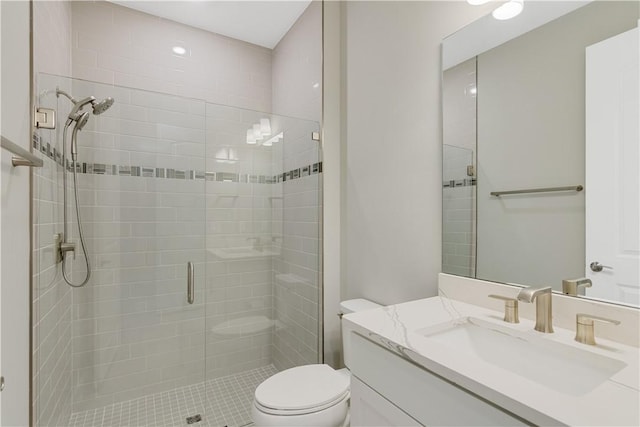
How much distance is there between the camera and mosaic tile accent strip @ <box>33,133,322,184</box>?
5.07ft

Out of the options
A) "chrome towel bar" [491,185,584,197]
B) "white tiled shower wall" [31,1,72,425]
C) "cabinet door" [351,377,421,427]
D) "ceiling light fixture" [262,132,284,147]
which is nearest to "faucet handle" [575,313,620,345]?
"chrome towel bar" [491,185,584,197]

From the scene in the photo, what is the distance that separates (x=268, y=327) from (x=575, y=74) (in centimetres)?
207

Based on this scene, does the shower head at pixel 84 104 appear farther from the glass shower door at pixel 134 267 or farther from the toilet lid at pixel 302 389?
the toilet lid at pixel 302 389

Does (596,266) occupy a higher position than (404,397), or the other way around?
(596,266)

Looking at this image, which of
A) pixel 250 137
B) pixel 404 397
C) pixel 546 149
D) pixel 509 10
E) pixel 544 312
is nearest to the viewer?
pixel 404 397

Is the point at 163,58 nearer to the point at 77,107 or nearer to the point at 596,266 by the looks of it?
the point at 77,107

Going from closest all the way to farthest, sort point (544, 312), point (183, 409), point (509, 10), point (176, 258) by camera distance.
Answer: point (544, 312) → point (509, 10) → point (183, 409) → point (176, 258)

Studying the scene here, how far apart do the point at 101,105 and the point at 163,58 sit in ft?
2.77

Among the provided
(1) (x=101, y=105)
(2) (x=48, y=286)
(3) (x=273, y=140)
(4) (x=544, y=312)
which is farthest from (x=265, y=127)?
(4) (x=544, y=312)

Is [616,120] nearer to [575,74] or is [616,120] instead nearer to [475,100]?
[575,74]

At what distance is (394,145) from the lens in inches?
64.6

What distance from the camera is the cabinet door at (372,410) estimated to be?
85cm

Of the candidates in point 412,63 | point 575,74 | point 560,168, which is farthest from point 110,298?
point 575,74

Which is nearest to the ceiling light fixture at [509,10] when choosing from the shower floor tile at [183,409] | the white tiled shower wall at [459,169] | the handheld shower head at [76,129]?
the white tiled shower wall at [459,169]
